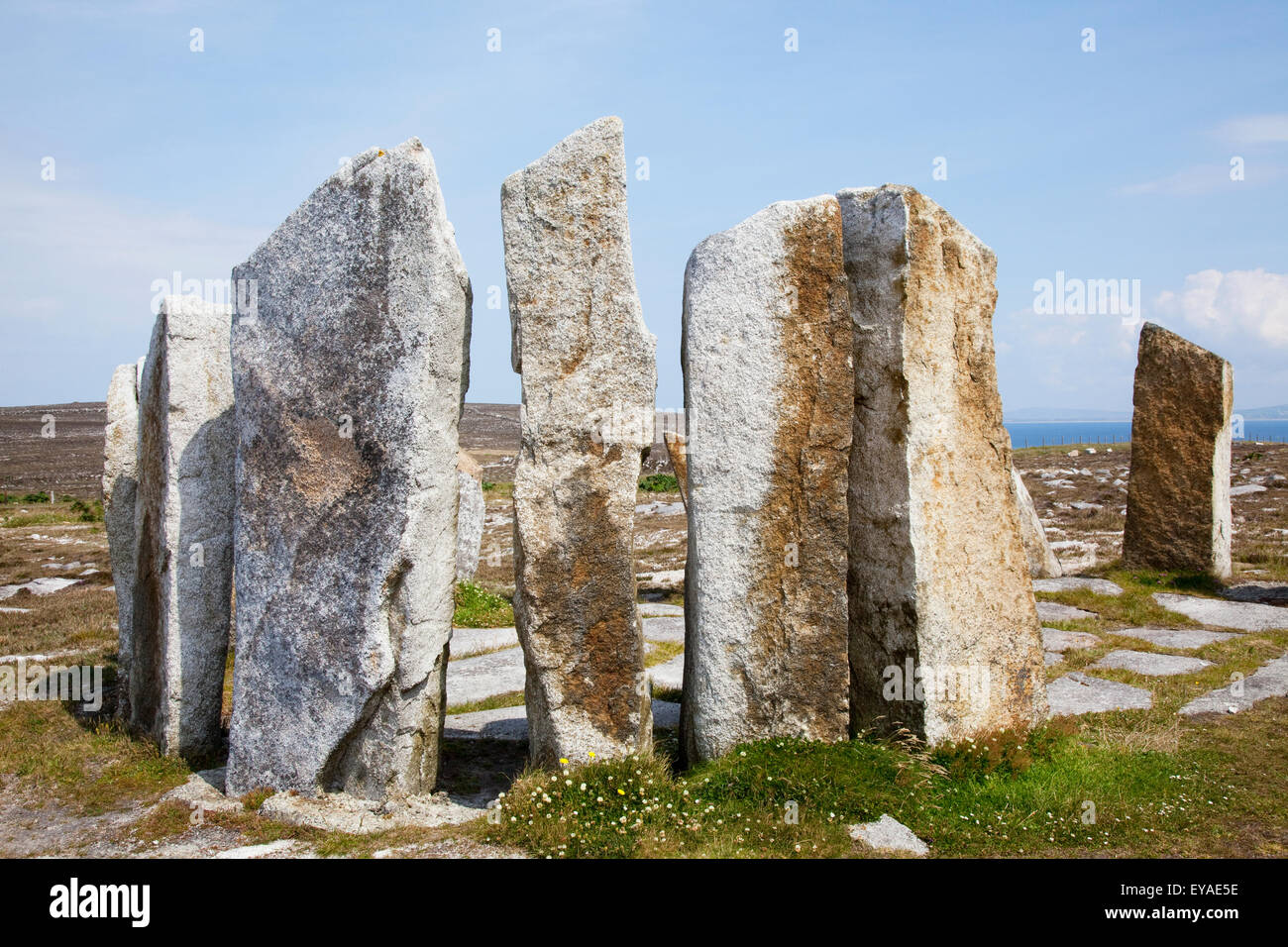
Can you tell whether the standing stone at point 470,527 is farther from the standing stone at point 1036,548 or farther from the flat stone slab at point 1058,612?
the standing stone at point 1036,548

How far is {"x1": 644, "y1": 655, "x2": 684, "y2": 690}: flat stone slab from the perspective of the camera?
9453 mm

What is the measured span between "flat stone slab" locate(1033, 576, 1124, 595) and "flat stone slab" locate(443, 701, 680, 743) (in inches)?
270

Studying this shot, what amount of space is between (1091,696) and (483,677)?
19.1 feet

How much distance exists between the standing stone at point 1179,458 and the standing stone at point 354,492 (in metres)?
11.1

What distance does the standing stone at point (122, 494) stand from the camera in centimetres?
827

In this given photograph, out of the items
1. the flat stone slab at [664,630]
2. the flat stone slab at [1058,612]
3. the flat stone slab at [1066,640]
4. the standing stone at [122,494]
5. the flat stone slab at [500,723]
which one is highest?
the standing stone at [122,494]

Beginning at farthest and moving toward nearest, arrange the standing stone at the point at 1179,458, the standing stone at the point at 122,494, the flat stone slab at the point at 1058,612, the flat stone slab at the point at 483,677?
the standing stone at the point at 1179,458 < the flat stone slab at the point at 1058,612 < the flat stone slab at the point at 483,677 < the standing stone at the point at 122,494

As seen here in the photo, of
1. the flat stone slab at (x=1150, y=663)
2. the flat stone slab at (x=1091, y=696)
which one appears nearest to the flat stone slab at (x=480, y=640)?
the flat stone slab at (x=1091, y=696)

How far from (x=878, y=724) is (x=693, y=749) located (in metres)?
1.31

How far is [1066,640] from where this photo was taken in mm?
10609

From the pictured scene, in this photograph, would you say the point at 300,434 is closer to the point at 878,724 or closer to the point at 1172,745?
the point at 878,724

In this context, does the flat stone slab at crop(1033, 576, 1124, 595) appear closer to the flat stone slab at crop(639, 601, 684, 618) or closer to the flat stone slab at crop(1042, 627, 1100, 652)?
the flat stone slab at crop(1042, 627, 1100, 652)

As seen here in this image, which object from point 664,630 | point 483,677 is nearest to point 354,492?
point 483,677

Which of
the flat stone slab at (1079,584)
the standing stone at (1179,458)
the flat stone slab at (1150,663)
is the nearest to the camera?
the flat stone slab at (1150,663)
